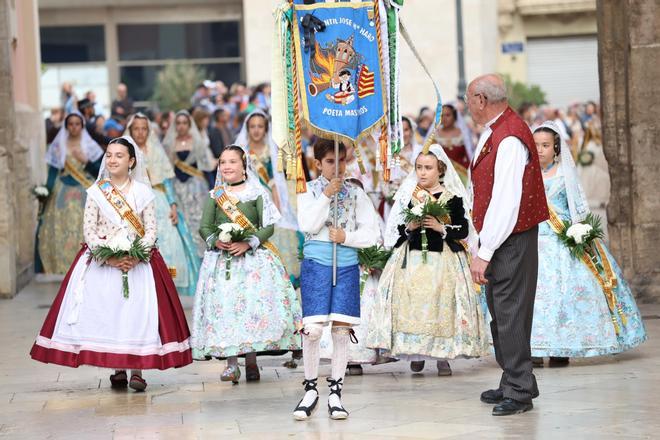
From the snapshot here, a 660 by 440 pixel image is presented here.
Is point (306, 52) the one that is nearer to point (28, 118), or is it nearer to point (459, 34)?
point (28, 118)

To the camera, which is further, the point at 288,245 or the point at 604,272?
the point at 288,245

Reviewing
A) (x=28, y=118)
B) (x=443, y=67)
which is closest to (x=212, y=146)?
(x=28, y=118)

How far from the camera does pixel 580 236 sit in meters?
10.7

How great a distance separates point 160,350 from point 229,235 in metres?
0.94

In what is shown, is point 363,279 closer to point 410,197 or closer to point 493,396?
point 410,197

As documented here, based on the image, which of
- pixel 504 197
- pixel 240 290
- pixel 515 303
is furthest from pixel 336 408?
pixel 240 290

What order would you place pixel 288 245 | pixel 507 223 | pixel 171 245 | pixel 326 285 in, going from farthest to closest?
1. pixel 171 245
2. pixel 288 245
3. pixel 326 285
4. pixel 507 223

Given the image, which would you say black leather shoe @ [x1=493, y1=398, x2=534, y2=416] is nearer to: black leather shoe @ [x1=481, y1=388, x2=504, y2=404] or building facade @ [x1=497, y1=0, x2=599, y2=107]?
black leather shoe @ [x1=481, y1=388, x2=504, y2=404]

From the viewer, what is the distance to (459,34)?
33.4 meters

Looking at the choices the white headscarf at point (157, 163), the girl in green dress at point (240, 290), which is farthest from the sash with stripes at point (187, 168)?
the girl in green dress at point (240, 290)

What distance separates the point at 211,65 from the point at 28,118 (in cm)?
2203

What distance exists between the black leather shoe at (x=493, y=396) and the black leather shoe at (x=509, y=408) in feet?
0.93

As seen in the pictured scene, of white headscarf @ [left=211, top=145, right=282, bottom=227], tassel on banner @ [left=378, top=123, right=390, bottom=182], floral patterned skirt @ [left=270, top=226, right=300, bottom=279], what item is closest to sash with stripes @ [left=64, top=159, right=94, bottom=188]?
floral patterned skirt @ [left=270, top=226, right=300, bottom=279]

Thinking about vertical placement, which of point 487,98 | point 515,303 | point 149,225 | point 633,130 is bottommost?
point 515,303
